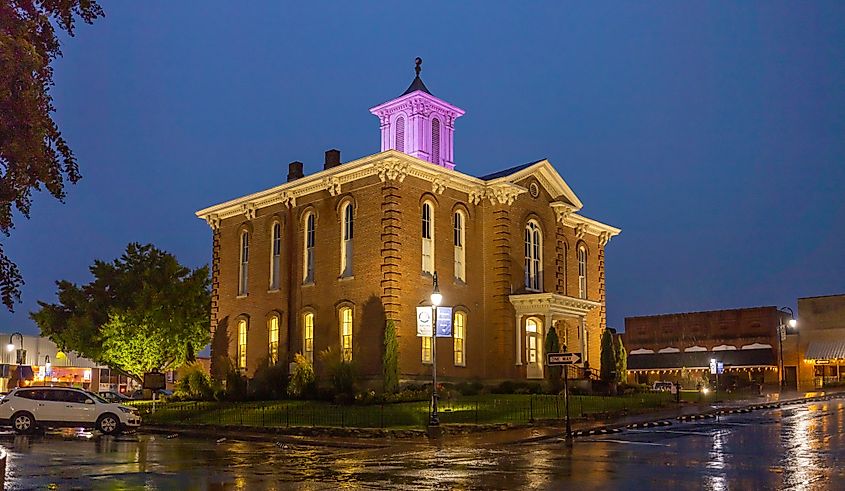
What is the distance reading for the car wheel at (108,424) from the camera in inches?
1161

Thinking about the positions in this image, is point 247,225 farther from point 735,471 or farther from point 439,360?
point 735,471

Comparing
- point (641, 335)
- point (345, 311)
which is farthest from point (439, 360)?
point (641, 335)

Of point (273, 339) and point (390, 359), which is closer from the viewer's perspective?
point (390, 359)

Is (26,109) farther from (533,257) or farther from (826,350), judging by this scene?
(826,350)

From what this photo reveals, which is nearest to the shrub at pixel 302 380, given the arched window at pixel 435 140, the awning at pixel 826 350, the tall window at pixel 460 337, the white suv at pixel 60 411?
the tall window at pixel 460 337

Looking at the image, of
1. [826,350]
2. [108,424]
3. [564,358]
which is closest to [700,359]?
[826,350]

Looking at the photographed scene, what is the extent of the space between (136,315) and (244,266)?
21.7ft

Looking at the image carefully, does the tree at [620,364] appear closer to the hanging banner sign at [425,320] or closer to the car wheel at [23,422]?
the hanging banner sign at [425,320]

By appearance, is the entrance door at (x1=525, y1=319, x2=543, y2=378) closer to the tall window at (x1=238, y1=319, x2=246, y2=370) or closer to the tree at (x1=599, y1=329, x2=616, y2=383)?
the tree at (x1=599, y1=329, x2=616, y2=383)

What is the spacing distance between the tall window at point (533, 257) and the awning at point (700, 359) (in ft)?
111

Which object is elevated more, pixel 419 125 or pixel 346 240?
pixel 419 125

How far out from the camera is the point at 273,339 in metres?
43.8

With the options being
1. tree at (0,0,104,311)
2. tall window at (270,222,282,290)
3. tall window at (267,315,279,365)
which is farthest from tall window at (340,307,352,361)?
tree at (0,0,104,311)

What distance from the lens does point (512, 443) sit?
24.1 meters
